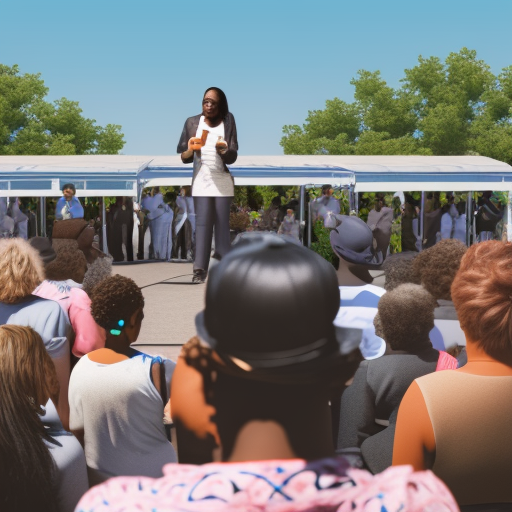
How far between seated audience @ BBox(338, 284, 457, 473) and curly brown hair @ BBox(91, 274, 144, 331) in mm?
906

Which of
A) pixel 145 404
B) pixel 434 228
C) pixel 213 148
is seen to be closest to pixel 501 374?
pixel 145 404

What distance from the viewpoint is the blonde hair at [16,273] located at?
3.31m

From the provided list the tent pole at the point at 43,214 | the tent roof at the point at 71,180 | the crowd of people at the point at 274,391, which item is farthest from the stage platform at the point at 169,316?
the tent pole at the point at 43,214

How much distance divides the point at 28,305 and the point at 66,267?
A: 96cm

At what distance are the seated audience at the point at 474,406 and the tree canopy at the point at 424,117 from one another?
4649 centimetres

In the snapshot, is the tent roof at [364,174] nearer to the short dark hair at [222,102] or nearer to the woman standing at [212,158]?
the woman standing at [212,158]

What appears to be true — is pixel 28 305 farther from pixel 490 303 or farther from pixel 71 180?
pixel 71 180

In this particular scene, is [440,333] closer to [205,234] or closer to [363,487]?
[363,487]

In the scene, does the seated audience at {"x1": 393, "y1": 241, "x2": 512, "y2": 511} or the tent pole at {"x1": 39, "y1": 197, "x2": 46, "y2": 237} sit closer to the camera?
the seated audience at {"x1": 393, "y1": 241, "x2": 512, "y2": 511}

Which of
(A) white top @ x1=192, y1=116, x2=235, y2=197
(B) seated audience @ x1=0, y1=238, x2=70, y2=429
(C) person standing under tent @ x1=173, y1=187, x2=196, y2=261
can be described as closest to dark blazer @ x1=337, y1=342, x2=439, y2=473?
(B) seated audience @ x1=0, y1=238, x2=70, y2=429

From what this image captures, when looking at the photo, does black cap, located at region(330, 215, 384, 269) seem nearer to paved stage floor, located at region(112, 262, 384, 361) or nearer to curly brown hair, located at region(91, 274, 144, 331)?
curly brown hair, located at region(91, 274, 144, 331)

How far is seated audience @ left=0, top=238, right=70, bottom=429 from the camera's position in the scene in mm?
3309

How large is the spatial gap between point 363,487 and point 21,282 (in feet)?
7.92

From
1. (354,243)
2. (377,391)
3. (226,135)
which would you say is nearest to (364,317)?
(354,243)
